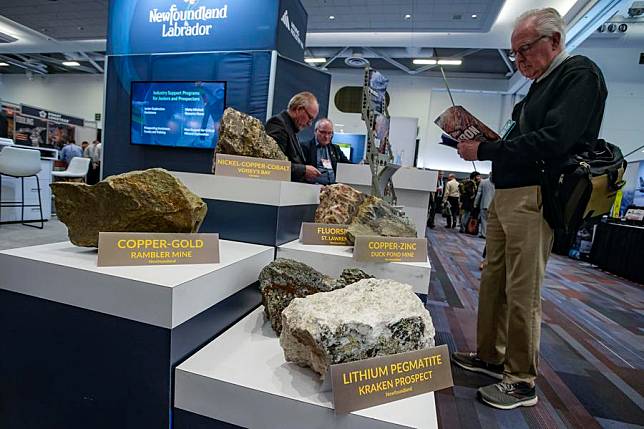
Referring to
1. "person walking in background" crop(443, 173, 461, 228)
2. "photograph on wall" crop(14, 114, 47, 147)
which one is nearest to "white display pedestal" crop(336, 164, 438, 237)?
"person walking in background" crop(443, 173, 461, 228)

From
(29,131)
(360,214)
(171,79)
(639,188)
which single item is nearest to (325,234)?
(360,214)

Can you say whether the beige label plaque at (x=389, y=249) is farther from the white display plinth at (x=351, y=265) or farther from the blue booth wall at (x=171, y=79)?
the blue booth wall at (x=171, y=79)

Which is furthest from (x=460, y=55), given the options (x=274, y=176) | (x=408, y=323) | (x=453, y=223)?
(x=408, y=323)

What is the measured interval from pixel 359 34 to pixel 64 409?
25.8 feet

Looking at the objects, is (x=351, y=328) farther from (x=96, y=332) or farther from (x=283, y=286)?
(x=96, y=332)

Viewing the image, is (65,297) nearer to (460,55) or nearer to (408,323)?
(408,323)

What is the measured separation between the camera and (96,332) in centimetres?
83

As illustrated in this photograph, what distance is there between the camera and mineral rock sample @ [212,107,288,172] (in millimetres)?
1463

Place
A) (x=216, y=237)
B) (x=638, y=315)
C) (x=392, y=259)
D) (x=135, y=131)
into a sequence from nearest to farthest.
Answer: (x=216, y=237), (x=392, y=259), (x=638, y=315), (x=135, y=131)

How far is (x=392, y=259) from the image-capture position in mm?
1176

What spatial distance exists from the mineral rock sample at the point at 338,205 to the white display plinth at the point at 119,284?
56 centimetres

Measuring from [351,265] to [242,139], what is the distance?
0.69 meters

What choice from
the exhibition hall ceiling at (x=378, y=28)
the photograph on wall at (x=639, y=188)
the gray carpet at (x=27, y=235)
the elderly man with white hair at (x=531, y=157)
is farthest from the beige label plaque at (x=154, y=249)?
the photograph on wall at (x=639, y=188)

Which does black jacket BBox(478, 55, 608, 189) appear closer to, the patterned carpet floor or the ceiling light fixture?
the patterned carpet floor
